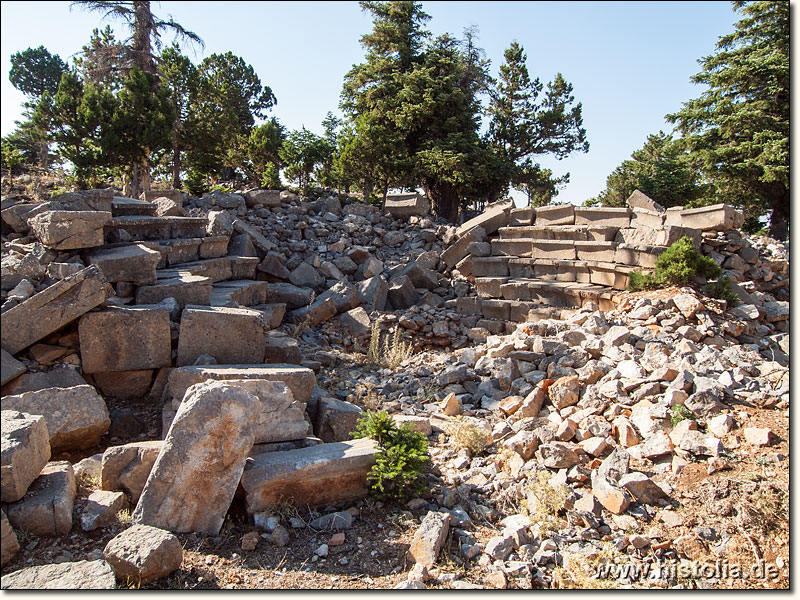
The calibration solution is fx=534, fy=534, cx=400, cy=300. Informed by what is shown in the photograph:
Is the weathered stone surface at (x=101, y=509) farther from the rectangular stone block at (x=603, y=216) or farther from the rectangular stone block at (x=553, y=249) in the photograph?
the rectangular stone block at (x=603, y=216)

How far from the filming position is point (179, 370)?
5.38 metres

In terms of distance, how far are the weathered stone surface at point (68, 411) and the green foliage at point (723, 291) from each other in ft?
27.0

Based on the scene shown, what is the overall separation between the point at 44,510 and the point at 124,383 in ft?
7.98

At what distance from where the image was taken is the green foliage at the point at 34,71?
25.5 m

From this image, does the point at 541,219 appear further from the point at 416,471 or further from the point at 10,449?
the point at 10,449

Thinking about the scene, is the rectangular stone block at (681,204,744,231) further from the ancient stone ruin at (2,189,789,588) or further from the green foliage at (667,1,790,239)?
the green foliage at (667,1,790,239)

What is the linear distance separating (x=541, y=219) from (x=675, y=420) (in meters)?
6.68

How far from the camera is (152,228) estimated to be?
8508 millimetres

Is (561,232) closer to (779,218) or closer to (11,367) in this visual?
(11,367)

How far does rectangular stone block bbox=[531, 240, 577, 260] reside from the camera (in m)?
10.1

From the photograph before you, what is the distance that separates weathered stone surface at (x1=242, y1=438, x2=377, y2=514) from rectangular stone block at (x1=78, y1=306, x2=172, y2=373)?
2.21 metres

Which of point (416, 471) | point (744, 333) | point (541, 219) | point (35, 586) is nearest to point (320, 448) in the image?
point (416, 471)

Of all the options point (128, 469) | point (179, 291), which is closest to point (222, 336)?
point (179, 291)

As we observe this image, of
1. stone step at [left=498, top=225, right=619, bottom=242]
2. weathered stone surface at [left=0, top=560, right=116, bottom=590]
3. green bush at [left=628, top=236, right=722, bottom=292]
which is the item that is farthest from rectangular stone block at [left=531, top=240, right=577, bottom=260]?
weathered stone surface at [left=0, top=560, right=116, bottom=590]
